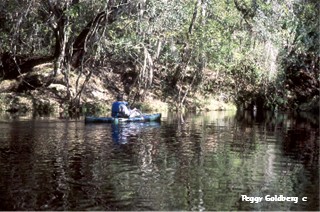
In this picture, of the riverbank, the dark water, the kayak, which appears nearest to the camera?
the dark water

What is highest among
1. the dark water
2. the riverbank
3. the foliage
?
the foliage

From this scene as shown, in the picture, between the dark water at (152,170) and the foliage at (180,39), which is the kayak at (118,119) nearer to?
Answer: the dark water at (152,170)

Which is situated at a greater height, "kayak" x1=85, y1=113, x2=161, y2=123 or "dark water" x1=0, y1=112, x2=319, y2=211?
"kayak" x1=85, y1=113, x2=161, y2=123

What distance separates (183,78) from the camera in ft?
132

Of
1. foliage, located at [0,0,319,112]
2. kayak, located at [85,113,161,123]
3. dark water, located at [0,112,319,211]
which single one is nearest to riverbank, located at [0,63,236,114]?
foliage, located at [0,0,319,112]

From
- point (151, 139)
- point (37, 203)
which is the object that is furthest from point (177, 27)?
point (37, 203)

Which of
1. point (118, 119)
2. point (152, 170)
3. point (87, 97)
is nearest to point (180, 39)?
point (87, 97)

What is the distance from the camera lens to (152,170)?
12398 millimetres

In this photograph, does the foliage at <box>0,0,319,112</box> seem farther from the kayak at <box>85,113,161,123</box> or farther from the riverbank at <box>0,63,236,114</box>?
the kayak at <box>85,113,161,123</box>

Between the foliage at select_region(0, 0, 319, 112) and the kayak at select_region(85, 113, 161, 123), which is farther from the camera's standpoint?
the foliage at select_region(0, 0, 319, 112)

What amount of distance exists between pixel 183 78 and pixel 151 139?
22.3 m

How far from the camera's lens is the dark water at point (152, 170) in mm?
9657

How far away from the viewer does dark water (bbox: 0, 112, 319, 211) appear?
9657 millimetres

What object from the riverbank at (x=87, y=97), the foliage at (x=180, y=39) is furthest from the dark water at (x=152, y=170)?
the riverbank at (x=87, y=97)
